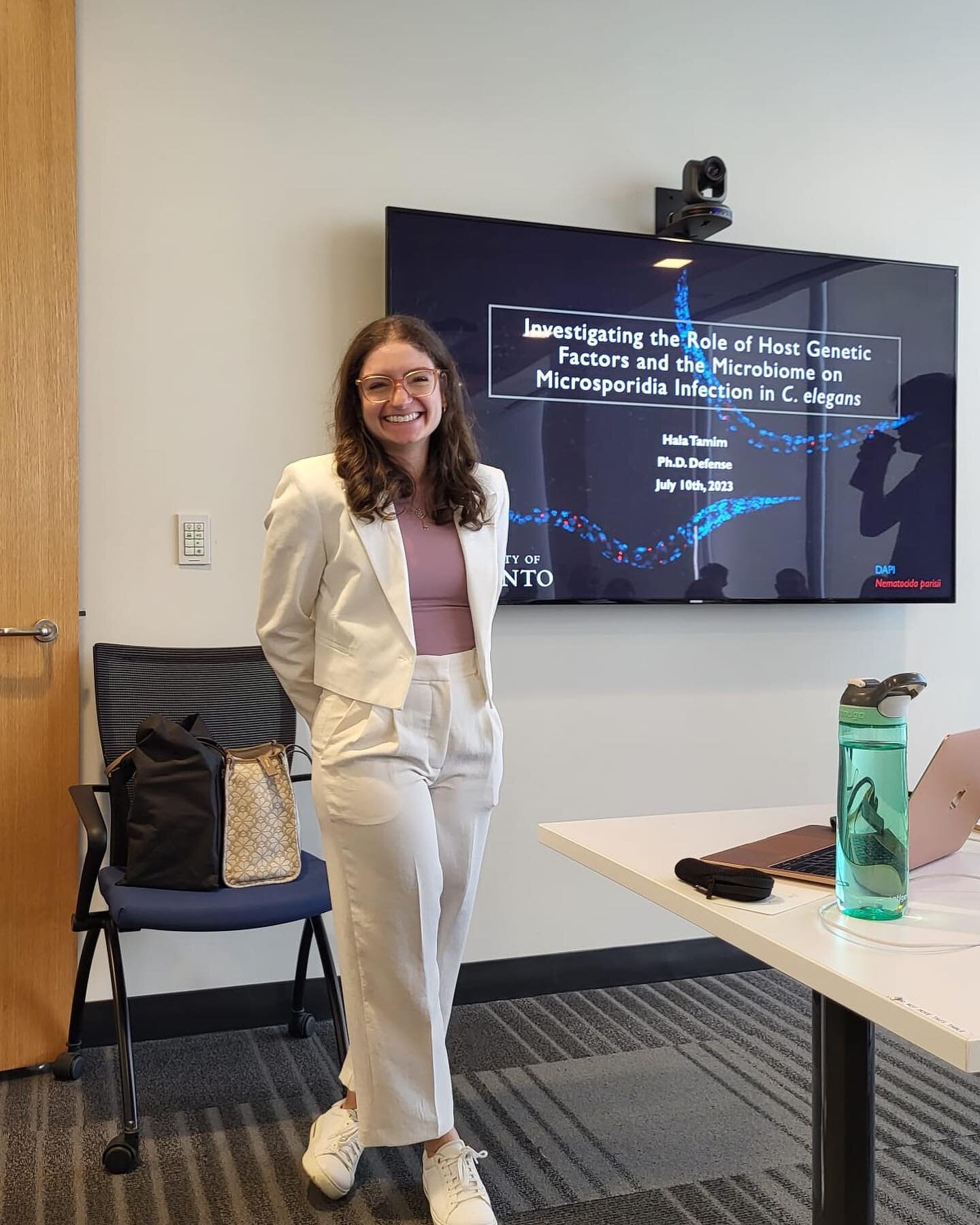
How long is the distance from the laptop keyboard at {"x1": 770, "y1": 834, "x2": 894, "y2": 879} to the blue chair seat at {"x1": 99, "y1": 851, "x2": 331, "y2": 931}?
1224mm

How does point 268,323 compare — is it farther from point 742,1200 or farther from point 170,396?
point 742,1200

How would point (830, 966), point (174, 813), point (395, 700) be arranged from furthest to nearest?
point (174, 813) → point (395, 700) → point (830, 966)

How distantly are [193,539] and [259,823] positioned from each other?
787 millimetres

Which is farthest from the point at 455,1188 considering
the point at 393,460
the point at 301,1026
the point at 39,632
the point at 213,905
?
the point at 39,632

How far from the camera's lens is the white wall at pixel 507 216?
2865 millimetres

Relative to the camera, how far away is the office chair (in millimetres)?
2338

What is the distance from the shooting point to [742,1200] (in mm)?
2125

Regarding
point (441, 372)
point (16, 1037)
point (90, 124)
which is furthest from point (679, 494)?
point (16, 1037)

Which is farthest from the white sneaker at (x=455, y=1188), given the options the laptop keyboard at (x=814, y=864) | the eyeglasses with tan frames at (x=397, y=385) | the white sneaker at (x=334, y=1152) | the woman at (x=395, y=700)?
the eyeglasses with tan frames at (x=397, y=385)

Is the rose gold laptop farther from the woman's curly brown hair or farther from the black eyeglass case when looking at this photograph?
the woman's curly brown hair

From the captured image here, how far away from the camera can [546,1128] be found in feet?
7.92

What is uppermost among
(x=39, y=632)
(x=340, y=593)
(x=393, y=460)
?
(x=393, y=460)

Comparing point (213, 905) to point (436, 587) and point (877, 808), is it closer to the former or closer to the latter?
point (436, 587)

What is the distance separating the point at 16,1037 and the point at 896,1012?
234cm
